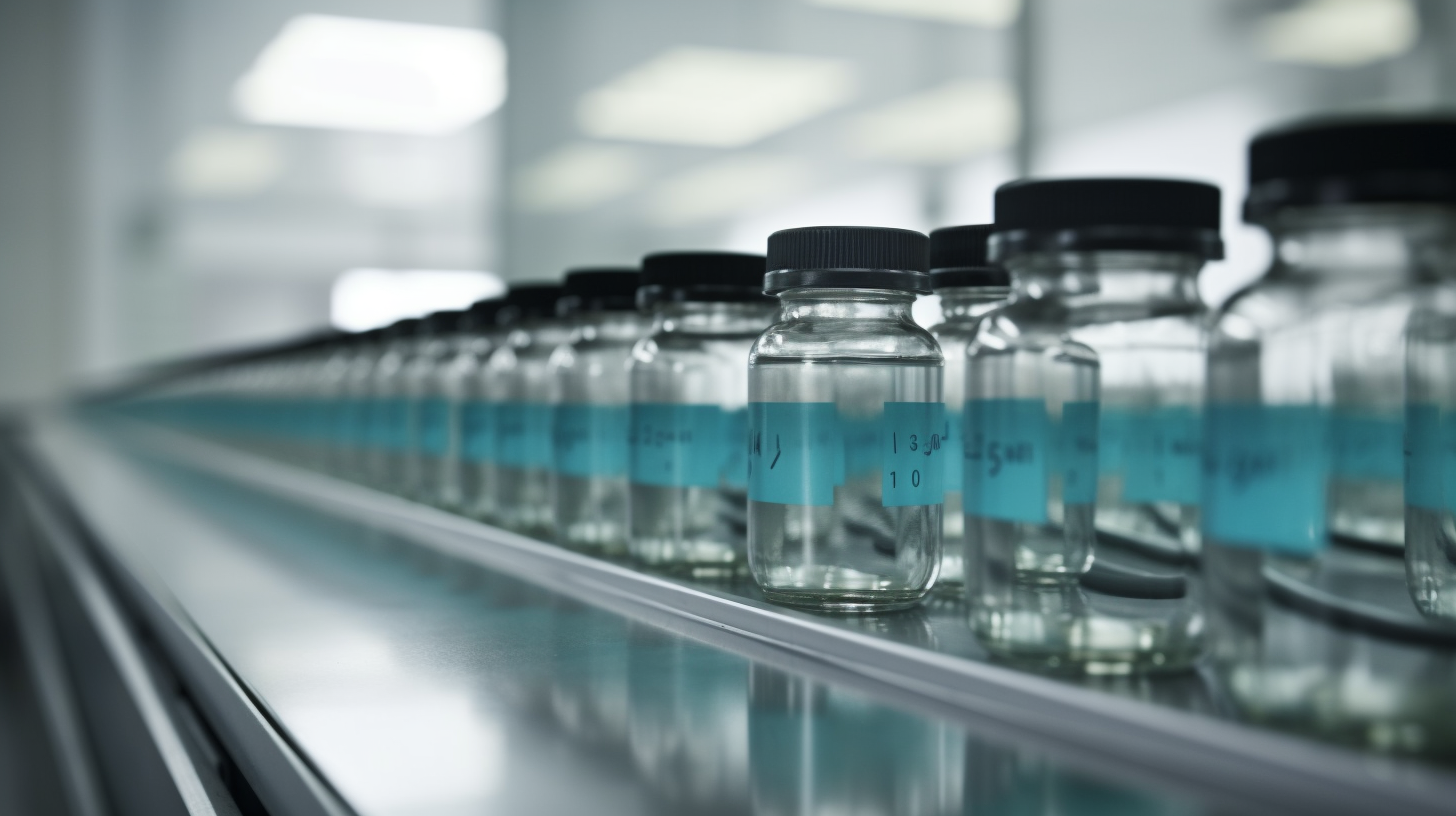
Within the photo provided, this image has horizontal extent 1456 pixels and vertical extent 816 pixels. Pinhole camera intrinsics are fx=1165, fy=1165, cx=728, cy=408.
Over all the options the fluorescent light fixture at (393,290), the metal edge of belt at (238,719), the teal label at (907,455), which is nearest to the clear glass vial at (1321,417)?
the teal label at (907,455)

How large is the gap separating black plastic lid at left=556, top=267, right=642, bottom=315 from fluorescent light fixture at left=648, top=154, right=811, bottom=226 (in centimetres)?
145

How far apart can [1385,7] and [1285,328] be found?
3.85ft

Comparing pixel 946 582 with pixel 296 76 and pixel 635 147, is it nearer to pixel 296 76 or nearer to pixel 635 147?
pixel 635 147

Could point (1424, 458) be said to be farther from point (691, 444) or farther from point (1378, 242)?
point (691, 444)

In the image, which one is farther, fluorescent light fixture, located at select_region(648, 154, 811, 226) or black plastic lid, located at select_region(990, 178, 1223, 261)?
fluorescent light fixture, located at select_region(648, 154, 811, 226)

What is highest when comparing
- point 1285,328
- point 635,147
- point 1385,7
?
point 635,147

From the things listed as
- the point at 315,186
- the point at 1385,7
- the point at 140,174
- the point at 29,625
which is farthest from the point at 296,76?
the point at 1385,7

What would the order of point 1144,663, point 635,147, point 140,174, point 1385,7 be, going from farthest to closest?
point 140,174
point 635,147
point 1385,7
point 1144,663

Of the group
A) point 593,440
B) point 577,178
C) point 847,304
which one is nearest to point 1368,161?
point 847,304

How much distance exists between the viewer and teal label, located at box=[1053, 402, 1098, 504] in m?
0.54

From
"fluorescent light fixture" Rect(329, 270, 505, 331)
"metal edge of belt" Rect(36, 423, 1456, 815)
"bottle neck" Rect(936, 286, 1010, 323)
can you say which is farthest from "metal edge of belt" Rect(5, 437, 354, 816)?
"fluorescent light fixture" Rect(329, 270, 505, 331)

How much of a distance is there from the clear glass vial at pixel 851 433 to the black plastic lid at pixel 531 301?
44 centimetres

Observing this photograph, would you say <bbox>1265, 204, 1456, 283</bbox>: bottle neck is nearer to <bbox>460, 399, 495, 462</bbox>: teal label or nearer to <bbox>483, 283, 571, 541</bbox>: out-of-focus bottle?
<bbox>483, 283, 571, 541</bbox>: out-of-focus bottle

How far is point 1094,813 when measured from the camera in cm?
39
